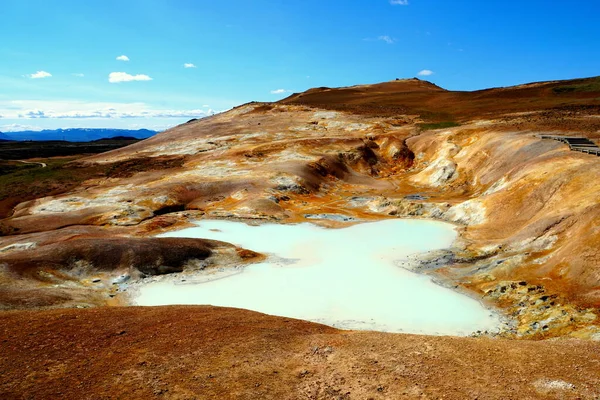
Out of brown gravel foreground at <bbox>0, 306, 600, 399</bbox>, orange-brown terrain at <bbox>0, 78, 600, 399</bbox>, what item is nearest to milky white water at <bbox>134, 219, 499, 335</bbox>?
orange-brown terrain at <bbox>0, 78, 600, 399</bbox>

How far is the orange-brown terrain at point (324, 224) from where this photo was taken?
49.9 ft

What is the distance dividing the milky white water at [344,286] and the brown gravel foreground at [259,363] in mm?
8616

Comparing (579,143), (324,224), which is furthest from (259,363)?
(579,143)

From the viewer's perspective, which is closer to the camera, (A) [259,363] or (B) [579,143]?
(A) [259,363]

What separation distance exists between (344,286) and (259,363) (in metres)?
17.8

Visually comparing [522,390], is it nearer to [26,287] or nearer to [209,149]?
[26,287]

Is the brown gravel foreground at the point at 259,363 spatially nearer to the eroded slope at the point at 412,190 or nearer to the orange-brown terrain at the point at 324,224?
the orange-brown terrain at the point at 324,224

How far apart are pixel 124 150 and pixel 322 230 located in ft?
294

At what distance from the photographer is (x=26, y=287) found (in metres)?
28.5

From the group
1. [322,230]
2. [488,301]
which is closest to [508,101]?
[322,230]

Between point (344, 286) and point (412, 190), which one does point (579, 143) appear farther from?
point (344, 286)

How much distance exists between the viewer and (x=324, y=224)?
52.2 meters

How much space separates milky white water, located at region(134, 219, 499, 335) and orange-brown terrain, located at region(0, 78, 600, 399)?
249cm

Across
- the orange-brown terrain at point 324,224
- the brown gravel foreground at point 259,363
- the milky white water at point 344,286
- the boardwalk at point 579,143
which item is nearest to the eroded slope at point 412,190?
the orange-brown terrain at point 324,224
